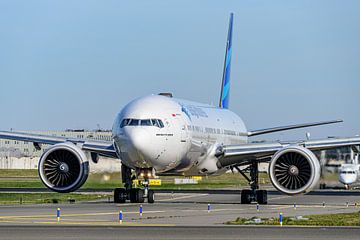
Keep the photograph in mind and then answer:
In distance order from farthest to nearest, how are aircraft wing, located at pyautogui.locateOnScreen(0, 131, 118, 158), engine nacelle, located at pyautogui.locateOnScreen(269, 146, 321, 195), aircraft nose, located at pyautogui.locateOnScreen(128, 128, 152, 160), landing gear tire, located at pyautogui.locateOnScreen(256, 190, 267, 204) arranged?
landing gear tire, located at pyautogui.locateOnScreen(256, 190, 267, 204) → aircraft wing, located at pyautogui.locateOnScreen(0, 131, 118, 158) → engine nacelle, located at pyautogui.locateOnScreen(269, 146, 321, 195) → aircraft nose, located at pyautogui.locateOnScreen(128, 128, 152, 160)

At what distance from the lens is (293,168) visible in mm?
41625

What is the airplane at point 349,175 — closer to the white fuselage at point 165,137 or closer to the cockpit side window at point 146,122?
the white fuselage at point 165,137

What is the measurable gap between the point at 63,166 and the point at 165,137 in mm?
5579

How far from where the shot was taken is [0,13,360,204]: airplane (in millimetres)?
39750

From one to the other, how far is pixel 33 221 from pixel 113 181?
54.1 ft

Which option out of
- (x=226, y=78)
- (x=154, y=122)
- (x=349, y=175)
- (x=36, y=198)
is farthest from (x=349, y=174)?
(x=154, y=122)

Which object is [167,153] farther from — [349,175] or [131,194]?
[349,175]

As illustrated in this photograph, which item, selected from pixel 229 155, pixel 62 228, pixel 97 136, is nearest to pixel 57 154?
pixel 229 155

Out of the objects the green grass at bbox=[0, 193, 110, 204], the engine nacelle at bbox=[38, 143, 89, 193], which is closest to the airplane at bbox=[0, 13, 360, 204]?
the engine nacelle at bbox=[38, 143, 89, 193]

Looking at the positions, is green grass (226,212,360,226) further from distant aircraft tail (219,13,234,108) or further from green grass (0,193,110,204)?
distant aircraft tail (219,13,234,108)

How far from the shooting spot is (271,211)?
37.5m

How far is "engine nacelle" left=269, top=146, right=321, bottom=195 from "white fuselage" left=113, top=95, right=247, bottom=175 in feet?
13.8

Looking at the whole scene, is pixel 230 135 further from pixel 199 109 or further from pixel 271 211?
pixel 271 211

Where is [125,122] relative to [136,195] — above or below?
above
